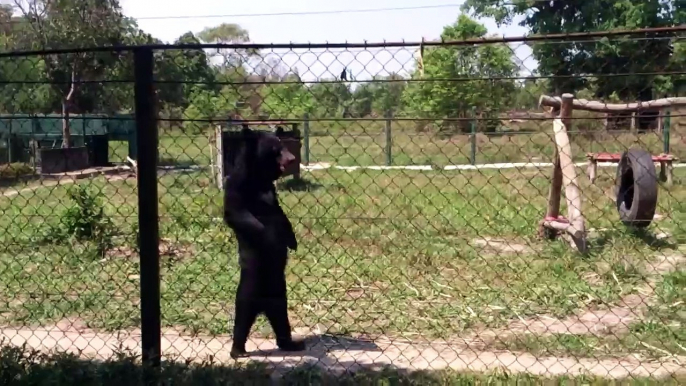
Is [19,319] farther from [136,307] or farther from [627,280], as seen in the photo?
[627,280]

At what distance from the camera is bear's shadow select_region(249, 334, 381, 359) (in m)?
5.09

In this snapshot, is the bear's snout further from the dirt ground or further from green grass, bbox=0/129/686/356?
the dirt ground

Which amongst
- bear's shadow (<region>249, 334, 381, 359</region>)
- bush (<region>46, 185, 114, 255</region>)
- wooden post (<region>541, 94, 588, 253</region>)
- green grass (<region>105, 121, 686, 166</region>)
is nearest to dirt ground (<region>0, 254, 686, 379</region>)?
bear's shadow (<region>249, 334, 381, 359</region>)

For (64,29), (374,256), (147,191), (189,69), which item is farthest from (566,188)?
(64,29)

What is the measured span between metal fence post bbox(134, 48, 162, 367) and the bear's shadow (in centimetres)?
129

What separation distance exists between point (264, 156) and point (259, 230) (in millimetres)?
454

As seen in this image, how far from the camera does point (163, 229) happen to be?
9.59 metres

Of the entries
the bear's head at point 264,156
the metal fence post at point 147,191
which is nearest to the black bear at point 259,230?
the bear's head at point 264,156

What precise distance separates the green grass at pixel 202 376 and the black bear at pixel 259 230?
529 millimetres

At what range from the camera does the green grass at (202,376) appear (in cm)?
401

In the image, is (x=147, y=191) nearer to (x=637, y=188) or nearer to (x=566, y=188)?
(x=566, y=188)

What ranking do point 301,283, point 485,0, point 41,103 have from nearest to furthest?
point 301,283, point 41,103, point 485,0

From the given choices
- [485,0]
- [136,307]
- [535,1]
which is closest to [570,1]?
[535,1]

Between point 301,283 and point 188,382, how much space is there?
2937 mm
